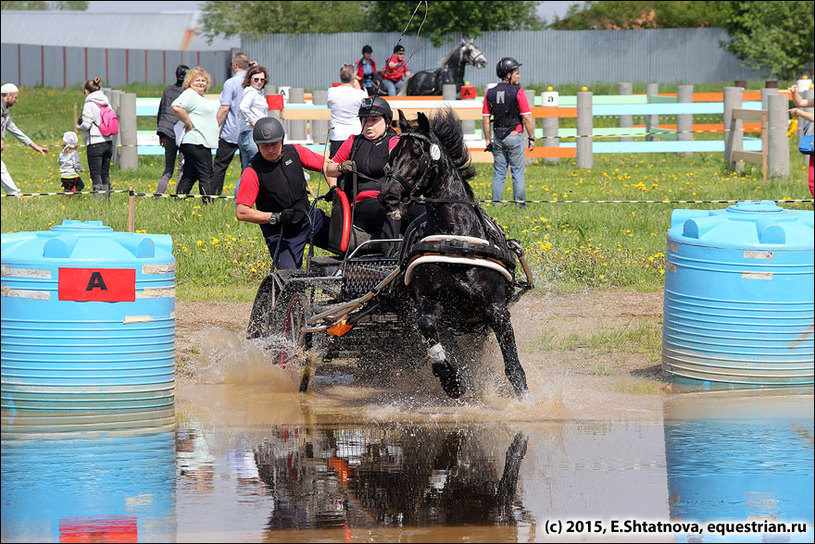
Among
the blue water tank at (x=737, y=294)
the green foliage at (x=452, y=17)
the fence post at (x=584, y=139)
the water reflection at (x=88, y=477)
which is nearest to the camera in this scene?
the water reflection at (x=88, y=477)

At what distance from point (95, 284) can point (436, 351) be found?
2.15 meters

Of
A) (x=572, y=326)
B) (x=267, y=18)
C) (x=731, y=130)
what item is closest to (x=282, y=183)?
(x=572, y=326)

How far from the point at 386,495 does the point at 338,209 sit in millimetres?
3069

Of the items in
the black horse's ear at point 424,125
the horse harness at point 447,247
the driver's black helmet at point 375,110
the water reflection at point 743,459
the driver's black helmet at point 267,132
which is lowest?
the water reflection at point 743,459

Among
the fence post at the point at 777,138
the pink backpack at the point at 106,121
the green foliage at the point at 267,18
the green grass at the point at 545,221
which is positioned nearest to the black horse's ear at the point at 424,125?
the green grass at the point at 545,221

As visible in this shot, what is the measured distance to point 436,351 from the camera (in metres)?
7.53

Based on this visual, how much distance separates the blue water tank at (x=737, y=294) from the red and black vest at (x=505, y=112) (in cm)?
691

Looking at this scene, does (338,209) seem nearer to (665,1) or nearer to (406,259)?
(406,259)

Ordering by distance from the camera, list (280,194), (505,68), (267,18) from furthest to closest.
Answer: (267,18) → (505,68) → (280,194)

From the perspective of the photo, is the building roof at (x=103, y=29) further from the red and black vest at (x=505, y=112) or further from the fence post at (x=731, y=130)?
the red and black vest at (x=505, y=112)

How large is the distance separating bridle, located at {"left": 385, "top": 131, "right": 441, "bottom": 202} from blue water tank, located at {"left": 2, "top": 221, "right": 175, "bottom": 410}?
1.58 metres

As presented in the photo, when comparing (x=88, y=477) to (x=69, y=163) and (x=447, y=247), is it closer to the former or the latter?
(x=447, y=247)

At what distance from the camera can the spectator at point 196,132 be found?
48.4 ft

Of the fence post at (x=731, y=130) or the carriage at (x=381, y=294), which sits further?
the fence post at (x=731, y=130)
